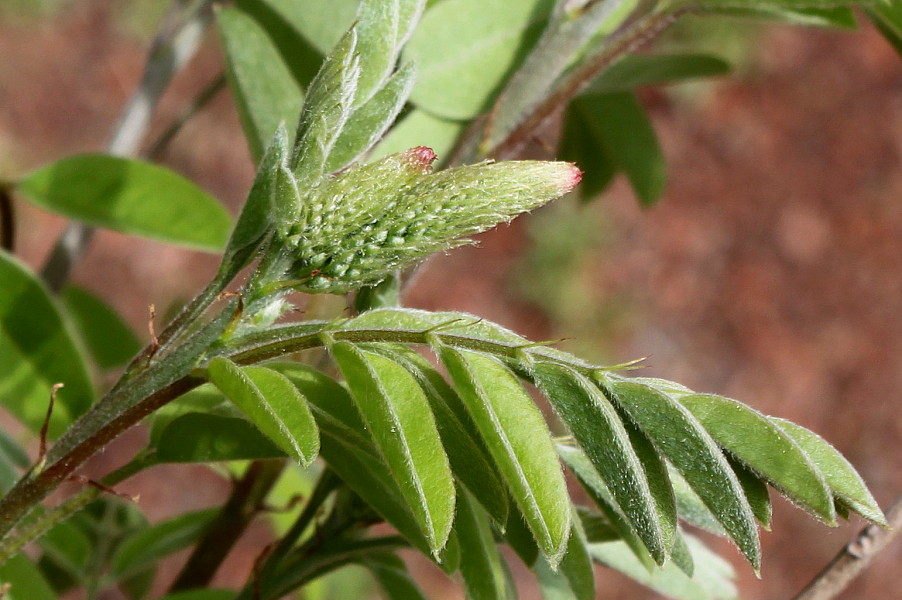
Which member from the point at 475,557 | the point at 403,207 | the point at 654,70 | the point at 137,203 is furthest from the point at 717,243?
the point at 403,207

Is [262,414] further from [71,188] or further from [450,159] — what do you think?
[71,188]

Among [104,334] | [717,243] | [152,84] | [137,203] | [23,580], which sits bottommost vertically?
[717,243]

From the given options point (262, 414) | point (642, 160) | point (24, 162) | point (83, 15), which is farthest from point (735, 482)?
point (83, 15)

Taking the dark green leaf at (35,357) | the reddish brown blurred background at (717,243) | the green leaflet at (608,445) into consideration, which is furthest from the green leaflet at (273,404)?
the reddish brown blurred background at (717,243)

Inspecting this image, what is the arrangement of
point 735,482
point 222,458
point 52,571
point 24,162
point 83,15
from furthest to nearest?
point 83,15, point 24,162, point 52,571, point 222,458, point 735,482

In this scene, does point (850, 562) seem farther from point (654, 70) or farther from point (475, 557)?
point (654, 70)

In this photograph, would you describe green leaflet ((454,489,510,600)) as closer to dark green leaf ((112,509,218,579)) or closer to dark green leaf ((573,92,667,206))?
dark green leaf ((112,509,218,579))
